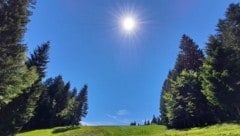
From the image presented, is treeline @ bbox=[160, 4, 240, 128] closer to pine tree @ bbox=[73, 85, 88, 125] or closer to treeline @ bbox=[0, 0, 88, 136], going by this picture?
treeline @ bbox=[0, 0, 88, 136]

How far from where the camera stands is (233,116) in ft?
165

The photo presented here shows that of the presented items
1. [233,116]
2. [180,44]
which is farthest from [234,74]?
[180,44]

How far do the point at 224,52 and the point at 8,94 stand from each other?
109 feet

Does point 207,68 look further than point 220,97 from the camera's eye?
Yes

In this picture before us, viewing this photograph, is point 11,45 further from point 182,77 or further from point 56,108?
point 56,108

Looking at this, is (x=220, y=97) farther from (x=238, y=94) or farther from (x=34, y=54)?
(x=34, y=54)

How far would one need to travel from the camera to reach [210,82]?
46156mm

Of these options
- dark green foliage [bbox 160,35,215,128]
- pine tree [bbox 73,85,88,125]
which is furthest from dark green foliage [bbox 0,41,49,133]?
pine tree [bbox 73,85,88,125]

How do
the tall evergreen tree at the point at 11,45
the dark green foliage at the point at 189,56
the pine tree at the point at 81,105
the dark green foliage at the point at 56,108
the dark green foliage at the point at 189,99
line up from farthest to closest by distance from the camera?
the pine tree at the point at 81,105, the dark green foliage at the point at 56,108, the dark green foliage at the point at 189,56, the dark green foliage at the point at 189,99, the tall evergreen tree at the point at 11,45

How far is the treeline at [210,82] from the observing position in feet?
146

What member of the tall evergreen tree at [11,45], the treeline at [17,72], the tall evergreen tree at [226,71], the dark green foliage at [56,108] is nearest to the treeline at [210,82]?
the tall evergreen tree at [226,71]

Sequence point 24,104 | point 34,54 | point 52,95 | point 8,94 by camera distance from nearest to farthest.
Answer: point 8,94 < point 24,104 < point 34,54 < point 52,95

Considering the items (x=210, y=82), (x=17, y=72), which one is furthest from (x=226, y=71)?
(x=17, y=72)

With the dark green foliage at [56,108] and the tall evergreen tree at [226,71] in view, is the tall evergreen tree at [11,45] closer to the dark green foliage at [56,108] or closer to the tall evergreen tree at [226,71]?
the tall evergreen tree at [226,71]
